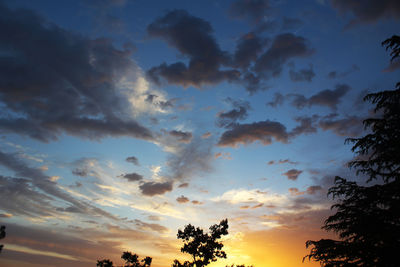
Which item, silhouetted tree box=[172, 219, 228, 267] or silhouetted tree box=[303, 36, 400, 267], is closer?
silhouetted tree box=[303, 36, 400, 267]

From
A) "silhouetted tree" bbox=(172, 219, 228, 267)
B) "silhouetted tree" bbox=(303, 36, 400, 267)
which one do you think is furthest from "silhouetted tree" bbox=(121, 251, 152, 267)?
"silhouetted tree" bbox=(303, 36, 400, 267)

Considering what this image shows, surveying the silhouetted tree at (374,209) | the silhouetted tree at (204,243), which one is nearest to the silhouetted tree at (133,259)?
the silhouetted tree at (204,243)

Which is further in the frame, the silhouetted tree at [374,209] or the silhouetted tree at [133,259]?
the silhouetted tree at [133,259]

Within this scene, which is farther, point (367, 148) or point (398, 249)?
point (367, 148)

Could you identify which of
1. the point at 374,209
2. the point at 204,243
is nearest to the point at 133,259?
the point at 204,243

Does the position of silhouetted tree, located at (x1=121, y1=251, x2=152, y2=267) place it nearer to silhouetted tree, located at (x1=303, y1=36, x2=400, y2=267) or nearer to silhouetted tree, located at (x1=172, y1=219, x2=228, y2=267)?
silhouetted tree, located at (x1=172, y1=219, x2=228, y2=267)

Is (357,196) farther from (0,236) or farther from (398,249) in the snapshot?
(0,236)

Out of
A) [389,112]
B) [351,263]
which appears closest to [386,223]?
[351,263]

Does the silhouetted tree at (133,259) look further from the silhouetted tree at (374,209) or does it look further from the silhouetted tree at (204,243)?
the silhouetted tree at (374,209)

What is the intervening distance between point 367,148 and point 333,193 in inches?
119

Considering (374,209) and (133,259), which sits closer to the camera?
(374,209)

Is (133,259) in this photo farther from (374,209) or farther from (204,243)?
(374,209)

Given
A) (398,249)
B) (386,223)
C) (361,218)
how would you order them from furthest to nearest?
(361,218)
(386,223)
(398,249)

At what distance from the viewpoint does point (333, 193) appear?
12.6 m
